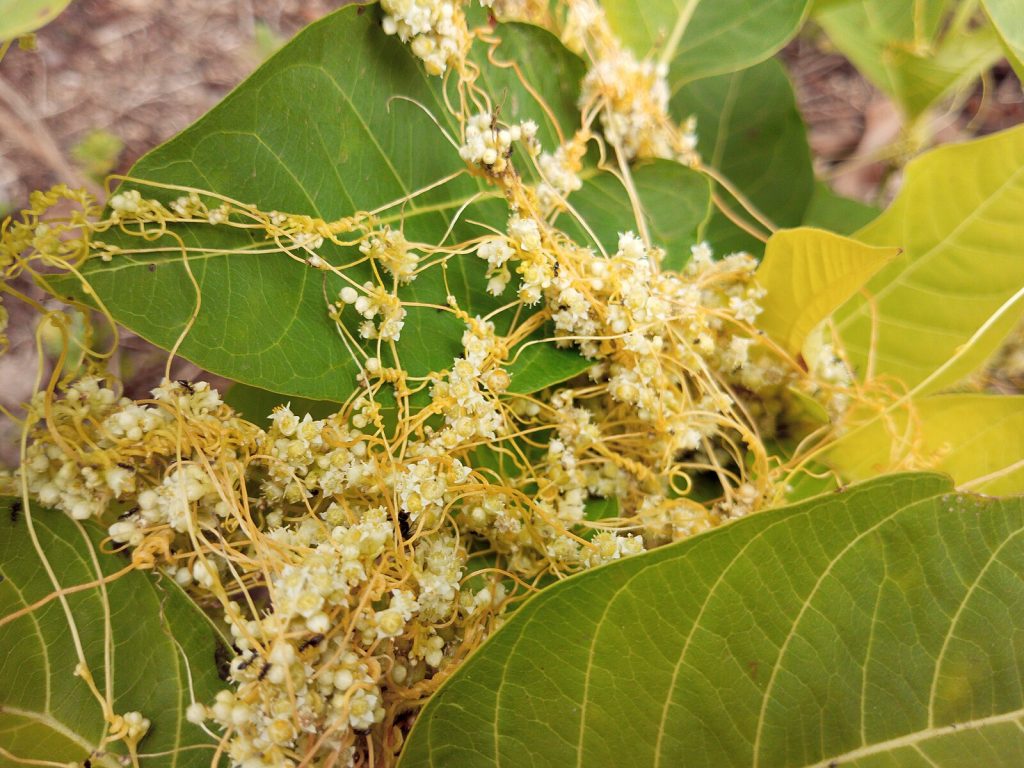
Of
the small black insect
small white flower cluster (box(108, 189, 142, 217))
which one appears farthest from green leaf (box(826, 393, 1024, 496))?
small white flower cluster (box(108, 189, 142, 217))

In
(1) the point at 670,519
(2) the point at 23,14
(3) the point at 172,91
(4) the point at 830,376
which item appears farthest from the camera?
(3) the point at 172,91

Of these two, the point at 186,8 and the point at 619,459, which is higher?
the point at 186,8

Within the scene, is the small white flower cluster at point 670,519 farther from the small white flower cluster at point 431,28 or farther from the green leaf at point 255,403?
the small white flower cluster at point 431,28

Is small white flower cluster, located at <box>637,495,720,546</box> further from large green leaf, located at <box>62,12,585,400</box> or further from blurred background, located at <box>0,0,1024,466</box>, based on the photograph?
blurred background, located at <box>0,0,1024,466</box>

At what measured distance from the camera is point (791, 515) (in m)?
0.54

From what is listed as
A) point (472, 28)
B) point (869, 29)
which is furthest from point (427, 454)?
point (869, 29)

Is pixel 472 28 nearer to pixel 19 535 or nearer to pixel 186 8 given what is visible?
pixel 19 535

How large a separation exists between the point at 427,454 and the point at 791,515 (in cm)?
27

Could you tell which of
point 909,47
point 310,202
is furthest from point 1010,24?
point 310,202

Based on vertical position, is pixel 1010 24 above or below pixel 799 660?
above

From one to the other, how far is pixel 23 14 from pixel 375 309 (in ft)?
0.96

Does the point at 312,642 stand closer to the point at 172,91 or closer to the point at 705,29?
the point at 705,29

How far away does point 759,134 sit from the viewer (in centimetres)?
115

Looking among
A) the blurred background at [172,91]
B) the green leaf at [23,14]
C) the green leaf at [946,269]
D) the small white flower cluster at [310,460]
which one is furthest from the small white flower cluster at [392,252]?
Answer: the blurred background at [172,91]
